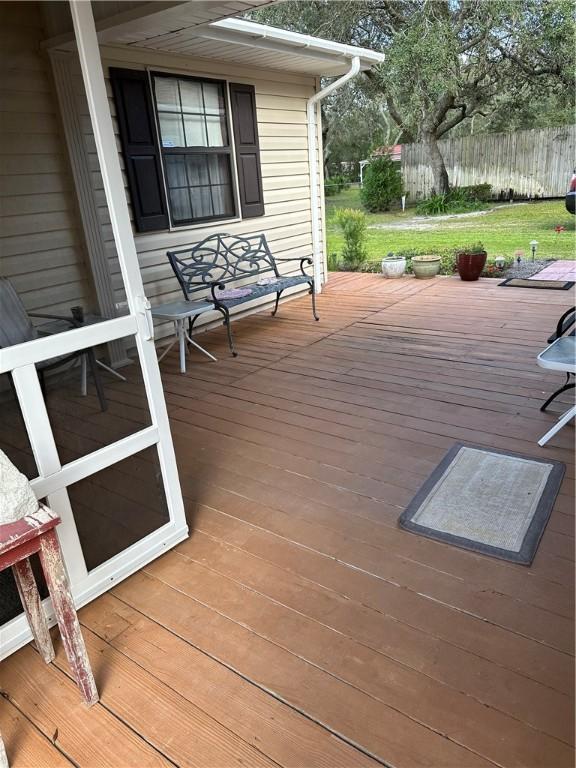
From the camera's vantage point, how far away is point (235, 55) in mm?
4438

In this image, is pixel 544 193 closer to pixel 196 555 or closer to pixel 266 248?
pixel 266 248

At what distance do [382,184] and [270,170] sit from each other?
7552mm

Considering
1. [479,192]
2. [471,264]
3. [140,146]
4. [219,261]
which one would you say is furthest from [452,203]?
[140,146]

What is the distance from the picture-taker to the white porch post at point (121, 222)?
1549 mm

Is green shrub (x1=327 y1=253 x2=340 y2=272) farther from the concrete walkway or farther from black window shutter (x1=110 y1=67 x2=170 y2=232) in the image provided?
black window shutter (x1=110 y1=67 x2=170 y2=232)

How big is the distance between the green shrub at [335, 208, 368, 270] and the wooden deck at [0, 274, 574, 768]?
4435 millimetres

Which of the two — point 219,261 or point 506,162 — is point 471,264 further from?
point 506,162

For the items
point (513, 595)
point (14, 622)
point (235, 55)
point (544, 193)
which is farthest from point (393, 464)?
point (544, 193)

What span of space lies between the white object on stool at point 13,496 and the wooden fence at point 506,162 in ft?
41.3

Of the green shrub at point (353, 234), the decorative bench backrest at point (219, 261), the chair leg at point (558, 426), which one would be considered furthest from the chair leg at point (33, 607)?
the green shrub at point (353, 234)

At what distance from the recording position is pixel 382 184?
1224 centimetres

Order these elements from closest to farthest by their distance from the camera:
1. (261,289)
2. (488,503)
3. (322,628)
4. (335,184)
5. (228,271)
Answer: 1. (322,628)
2. (488,503)
3. (261,289)
4. (228,271)
5. (335,184)

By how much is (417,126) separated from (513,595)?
12422 millimetres

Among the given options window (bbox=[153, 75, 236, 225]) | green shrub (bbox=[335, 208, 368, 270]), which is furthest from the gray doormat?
green shrub (bbox=[335, 208, 368, 270])
